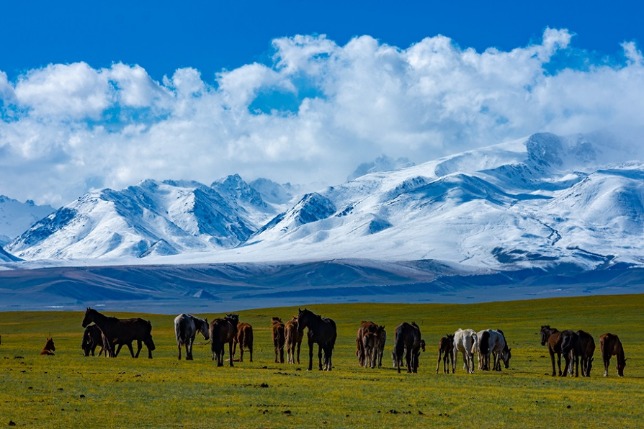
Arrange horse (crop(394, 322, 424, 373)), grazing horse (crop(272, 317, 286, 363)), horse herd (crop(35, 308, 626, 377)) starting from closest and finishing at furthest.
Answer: horse herd (crop(35, 308, 626, 377)), horse (crop(394, 322, 424, 373)), grazing horse (crop(272, 317, 286, 363))

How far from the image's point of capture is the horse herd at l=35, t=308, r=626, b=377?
43.0 meters

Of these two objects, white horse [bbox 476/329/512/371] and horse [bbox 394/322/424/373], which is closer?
horse [bbox 394/322/424/373]

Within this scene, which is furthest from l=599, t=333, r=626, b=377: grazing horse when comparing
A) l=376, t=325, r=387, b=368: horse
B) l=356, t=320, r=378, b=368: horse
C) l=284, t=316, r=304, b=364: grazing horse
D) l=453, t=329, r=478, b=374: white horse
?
l=284, t=316, r=304, b=364: grazing horse

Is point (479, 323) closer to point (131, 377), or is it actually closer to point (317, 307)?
A: point (317, 307)

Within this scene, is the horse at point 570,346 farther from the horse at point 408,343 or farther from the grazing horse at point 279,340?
the grazing horse at point 279,340

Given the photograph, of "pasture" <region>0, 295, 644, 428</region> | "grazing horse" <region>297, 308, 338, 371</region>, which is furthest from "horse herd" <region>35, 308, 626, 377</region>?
"pasture" <region>0, 295, 644, 428</region>

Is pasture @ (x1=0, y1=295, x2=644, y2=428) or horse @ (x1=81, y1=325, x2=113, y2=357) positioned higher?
horse @ (x1=81, y1=325, x2=113, y2=357)

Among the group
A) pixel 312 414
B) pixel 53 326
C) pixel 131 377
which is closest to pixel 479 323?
pixel 53 326

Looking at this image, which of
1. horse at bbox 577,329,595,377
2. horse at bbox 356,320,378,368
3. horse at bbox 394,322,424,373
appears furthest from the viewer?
horse at bbox 356,320,378,368

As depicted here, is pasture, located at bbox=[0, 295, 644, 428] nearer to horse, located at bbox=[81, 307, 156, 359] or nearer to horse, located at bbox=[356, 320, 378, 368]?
horse, located at bbox=[356, 320, 378, 368]

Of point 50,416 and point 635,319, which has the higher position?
point 635,319

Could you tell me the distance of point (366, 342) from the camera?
152 feet

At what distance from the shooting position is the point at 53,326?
103750mm

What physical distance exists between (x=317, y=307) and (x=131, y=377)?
96763 millimetres
